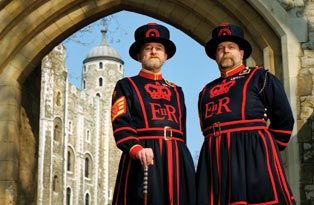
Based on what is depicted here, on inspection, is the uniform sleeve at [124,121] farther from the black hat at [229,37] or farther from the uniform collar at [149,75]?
the black hat at [229,37]

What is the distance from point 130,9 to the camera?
9406 millimetres

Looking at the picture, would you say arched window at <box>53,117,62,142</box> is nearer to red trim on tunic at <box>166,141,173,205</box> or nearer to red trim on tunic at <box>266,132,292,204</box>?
red trim on tunic at <box>166,141,173,205</box>

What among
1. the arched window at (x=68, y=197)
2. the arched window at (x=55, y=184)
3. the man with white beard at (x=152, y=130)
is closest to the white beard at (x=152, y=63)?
the man with white beard at (x=152, y=130)

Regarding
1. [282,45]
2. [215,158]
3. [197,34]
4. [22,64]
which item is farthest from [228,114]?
[22,64]

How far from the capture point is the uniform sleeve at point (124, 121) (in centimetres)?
429

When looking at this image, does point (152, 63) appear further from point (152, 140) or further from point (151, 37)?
point (152, 140)

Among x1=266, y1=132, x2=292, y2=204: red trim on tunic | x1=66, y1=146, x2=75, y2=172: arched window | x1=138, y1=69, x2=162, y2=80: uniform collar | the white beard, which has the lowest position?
x1=266, y1=132, x2=292, y2=204: red trim on tunic

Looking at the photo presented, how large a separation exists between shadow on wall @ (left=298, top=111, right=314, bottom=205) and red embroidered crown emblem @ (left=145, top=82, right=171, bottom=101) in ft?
10.2

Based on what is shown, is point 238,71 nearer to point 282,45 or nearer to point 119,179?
point 119,179

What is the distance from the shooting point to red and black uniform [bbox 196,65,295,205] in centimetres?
408

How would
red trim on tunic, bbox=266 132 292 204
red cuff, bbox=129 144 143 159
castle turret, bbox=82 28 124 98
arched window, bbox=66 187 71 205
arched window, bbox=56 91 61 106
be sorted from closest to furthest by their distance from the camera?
red trim on tunic, bbox=266 132 292 204
red cuff, bbox=129 144 143 159
arched window, bbox=56 91 61 106
arched window, bbox=66 187 71 205
castle turret, bbox=82 28 124 98

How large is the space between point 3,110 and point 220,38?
511cm

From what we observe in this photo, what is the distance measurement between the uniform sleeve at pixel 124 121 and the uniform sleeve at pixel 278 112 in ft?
2.92

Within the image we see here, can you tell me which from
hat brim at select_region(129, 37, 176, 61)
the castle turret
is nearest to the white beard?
hat brim at select_region(129, 37, 176, 61)
